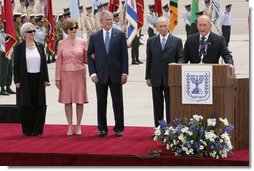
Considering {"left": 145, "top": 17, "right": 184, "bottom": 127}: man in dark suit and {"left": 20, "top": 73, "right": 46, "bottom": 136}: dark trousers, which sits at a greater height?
{"left": 145, "top": 17, "right": 184, "bottom": 127}: man in dark suit

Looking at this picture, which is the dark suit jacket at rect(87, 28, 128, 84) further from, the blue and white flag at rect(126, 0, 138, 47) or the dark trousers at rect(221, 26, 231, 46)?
the dark trousers at rect(221, 26, 231, 46)

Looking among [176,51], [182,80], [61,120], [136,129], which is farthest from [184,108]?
[61,120]

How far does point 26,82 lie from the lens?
35.5 ft

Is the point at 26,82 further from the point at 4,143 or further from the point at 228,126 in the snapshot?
the point at 228,126

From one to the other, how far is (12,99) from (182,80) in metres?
7.09

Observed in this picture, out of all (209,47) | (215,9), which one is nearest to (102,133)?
(209,47)

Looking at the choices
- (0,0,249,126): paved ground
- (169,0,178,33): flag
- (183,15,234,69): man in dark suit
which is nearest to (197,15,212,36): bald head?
(183,15,234,69): man in dark suit

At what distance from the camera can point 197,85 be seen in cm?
922

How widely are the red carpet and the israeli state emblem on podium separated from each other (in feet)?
2.10

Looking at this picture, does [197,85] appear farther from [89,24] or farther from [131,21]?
[89,24]

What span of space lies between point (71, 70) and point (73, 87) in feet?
0.70

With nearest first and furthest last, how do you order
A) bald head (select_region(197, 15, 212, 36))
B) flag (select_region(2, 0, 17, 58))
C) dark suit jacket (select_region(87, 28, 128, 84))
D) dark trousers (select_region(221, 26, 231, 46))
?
bald head (select_region(197, 15, 212, 36))
dark suit jacket (select_region(87, 28, 128, 84))
flag (select_region(2, 0, 17, 58))
dark trousers (select_region(221, 26, 231, 46))

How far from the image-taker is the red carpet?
9023mm

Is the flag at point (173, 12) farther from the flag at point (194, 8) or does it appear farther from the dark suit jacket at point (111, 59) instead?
the dark suit jacket at point (111, 59)
